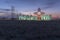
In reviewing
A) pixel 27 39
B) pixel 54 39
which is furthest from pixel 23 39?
pixel 54 39

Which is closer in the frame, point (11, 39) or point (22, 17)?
point (11, 39)

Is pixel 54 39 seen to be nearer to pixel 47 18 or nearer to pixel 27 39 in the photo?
pixel 27 39

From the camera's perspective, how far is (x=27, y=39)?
2362cm

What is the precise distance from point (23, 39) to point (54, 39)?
3546 mm

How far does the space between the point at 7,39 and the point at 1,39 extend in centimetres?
70

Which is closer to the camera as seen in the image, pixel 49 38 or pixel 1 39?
pixel 1 39

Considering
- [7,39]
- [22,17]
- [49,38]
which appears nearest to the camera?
[7,39]

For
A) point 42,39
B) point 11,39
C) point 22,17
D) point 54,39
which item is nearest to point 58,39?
point 54,39

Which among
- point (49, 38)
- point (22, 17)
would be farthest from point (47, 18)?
point (49, 38)

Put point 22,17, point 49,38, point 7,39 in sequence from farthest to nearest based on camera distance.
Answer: point 22,17, point 49,38, point 7,39

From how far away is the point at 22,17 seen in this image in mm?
102000

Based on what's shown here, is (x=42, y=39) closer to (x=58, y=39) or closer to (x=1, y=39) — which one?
(x=58, y=39)

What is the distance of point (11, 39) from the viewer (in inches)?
914

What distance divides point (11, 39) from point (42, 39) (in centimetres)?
339
